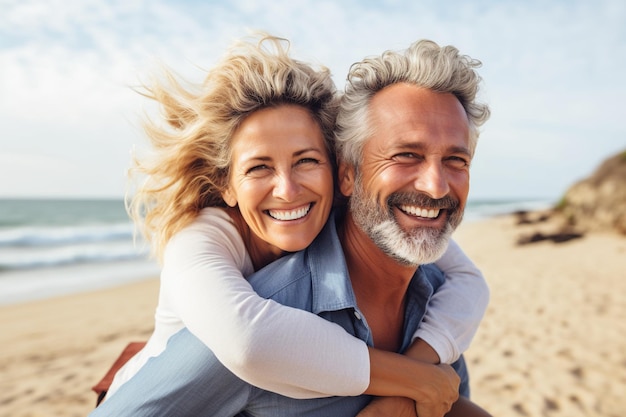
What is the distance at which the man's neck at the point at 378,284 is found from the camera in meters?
2.30

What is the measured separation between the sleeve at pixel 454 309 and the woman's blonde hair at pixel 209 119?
3.16ft

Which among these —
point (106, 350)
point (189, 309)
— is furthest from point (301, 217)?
point (106, 350)

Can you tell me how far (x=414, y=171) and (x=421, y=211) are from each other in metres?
0.18

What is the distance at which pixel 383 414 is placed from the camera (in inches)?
75.0

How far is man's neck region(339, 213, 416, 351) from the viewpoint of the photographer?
230 centimetres

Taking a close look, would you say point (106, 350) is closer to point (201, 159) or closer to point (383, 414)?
point (201, 159)

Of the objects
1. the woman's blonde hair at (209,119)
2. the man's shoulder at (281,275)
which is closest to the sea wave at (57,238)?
the woman's blonde hair at (209,119)

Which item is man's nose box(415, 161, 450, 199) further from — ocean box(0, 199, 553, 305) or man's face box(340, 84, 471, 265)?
ocean box(0, 199, 553, 305)

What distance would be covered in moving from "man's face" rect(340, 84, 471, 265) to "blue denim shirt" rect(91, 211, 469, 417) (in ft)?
0.91

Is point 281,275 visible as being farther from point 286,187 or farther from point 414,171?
point 414,171

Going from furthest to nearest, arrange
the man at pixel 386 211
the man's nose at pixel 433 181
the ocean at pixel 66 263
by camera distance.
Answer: the ocean at pixel 66 263
the man's nose at pixel 433 181
the man at pixel 386 211

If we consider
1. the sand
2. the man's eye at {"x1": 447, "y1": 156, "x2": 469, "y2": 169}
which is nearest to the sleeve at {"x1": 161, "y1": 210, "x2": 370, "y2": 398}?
the man's eye at {"x1": 447, "y1": 156, "x2": 469, "y2": 169}

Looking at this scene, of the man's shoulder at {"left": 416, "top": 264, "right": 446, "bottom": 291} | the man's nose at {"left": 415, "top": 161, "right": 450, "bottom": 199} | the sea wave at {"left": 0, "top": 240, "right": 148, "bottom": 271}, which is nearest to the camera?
the man's nose at {"left": 415, "top": 161, "right": 450, "bottom": 199}

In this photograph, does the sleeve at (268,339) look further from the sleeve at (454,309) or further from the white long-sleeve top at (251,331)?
the sleeve at (454,309)
